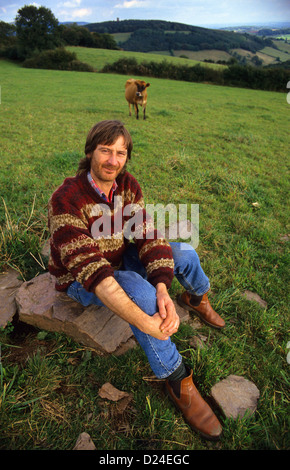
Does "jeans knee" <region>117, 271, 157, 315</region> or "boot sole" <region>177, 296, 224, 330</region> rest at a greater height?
"jeans knee" <region>117, 271, 157, 315</region>

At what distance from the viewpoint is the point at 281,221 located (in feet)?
15.4

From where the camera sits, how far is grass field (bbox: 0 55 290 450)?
5.88ft

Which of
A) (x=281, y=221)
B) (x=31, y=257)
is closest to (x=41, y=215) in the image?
(x=31, y=257)

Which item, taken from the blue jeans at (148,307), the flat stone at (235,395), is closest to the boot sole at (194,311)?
the flat stone at (235,395)

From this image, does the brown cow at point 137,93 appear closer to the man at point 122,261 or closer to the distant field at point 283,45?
the man at point 122,261

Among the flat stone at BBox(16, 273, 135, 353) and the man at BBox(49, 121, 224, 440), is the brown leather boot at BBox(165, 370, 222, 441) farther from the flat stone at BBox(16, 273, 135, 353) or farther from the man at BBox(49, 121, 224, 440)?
the flat stone at BBox(16, 273, 135, 353)

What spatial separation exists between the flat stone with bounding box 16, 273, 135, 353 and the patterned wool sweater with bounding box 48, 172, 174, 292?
0.24 metres

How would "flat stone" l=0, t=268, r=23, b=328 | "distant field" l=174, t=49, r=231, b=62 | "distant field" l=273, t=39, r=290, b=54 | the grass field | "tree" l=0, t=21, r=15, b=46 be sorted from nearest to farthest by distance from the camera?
the grass field → "flat stone" l=0, t=268, r=23, b=328 → "tree" l=0, t=21, r=15, b=46 → "distant field" l=174, t=49, r=231, b=62 → "distant field" l=273, t=39, r=290, b=54

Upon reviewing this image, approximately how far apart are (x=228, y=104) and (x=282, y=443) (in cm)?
1780

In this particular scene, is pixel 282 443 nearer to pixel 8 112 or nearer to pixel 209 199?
pixel 209 199

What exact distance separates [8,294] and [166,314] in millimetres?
1690

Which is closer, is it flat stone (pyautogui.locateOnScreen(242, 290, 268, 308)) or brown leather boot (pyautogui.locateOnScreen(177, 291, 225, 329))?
brown leather boot (pyautogui.locateOnScreen(177, 291, 225, 329))

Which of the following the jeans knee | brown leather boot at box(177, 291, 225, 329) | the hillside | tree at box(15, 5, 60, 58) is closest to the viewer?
the jeans knee

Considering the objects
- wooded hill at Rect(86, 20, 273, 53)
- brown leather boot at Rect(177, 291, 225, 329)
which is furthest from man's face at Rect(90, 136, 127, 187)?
wooded hill at Rect(86, 20, 273, 53)
